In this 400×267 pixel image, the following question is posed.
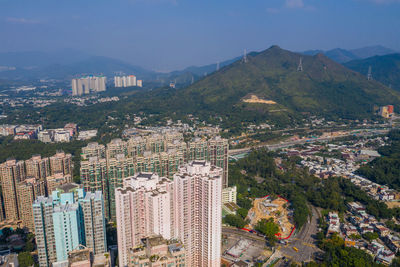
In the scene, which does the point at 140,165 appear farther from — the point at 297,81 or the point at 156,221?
the point at 297,81

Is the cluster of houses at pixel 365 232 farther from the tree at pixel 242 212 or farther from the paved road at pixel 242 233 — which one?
the tree at pixel 242 212

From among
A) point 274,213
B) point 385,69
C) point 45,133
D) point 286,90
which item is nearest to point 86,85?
point 45,133

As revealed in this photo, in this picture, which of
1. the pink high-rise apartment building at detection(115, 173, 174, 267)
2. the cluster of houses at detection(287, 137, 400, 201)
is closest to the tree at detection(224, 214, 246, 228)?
the pink high-rise apartment building at detection(115, 173, 174, 267)

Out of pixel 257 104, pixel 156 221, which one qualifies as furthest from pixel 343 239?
pixel 257 104

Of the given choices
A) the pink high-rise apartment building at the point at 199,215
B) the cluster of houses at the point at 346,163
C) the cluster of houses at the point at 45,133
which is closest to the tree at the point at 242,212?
the pink high-rise apartment building at the point at 199,215

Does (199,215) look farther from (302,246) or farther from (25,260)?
(25,260)

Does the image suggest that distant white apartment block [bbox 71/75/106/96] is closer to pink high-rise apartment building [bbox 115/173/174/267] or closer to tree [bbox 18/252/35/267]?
tree [bbox 18/252/35/267]

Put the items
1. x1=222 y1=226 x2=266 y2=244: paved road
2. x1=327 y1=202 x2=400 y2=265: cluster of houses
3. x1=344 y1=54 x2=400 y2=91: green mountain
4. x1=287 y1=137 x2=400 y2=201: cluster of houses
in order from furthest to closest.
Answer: x1=344 y1=54 x2=400 y2=91: green mountain
x1=287 y1=137 x2=400 y2=201: cluster of houses
x1=222 y1=226 x2=266 y2=244: paved road
x1=327 y1=202 x2=400 y2=265: cluster of houses
